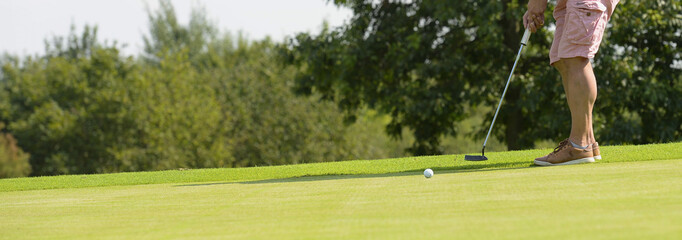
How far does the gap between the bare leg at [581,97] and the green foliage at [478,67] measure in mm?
10054

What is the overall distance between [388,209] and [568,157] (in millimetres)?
2923

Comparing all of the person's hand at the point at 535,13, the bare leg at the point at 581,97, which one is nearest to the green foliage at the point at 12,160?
the person's hand at the point at 535,13

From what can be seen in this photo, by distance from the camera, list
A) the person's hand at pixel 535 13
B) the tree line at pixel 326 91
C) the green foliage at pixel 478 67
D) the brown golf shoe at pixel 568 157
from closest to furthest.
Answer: the brown golf shoe at pixel 568 157 < the person's hand at pixel 535 13 < the green foliage at pixel 478 67 < the tree line at pixel 326 91

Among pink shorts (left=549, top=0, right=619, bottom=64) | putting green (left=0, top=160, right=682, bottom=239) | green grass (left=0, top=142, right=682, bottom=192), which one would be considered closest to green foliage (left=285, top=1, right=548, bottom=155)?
green grass (left=0, top=142, right=682, bottom=192)

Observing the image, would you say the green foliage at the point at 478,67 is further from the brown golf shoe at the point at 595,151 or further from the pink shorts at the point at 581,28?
the brown golf shoe at the point at 595,151

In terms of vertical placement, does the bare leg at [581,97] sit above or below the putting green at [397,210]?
above

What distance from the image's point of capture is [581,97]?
579 centimetres

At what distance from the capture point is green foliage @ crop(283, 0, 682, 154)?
16.3 metres

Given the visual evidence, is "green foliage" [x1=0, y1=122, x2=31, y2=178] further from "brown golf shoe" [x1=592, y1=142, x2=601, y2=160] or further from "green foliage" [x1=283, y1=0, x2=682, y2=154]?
"brown golf shoe" [x1=592, y1=142, x2=601, y2=160]

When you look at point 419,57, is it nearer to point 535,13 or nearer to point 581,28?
point 535,13

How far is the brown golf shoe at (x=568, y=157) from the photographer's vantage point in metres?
5.63

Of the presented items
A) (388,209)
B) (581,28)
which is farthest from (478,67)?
(388,209)

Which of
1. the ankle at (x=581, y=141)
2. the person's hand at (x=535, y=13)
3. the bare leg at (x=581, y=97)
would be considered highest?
the person's hand at (x=535, y=13)

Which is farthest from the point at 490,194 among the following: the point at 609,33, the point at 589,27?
the point at 609,33
